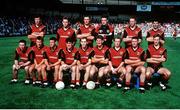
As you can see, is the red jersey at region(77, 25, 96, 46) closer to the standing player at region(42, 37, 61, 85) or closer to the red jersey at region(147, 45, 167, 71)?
the standing player at region(42, 37, 61, 85)

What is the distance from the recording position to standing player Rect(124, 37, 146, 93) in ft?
24.7

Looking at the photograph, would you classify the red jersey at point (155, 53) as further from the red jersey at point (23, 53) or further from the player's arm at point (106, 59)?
the red jersey at point (23, 53)

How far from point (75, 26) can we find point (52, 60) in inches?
1343

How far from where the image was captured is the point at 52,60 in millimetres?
8312

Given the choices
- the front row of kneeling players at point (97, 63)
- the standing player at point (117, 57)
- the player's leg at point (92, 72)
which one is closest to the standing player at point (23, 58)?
the front row of kneeling players at point (97, 63)

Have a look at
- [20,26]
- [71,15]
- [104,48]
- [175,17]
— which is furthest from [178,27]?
[104,48]

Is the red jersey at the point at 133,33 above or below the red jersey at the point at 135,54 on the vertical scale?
above

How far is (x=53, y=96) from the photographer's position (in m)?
7.09

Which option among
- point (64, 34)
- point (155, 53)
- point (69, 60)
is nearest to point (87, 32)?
point (64, 34)

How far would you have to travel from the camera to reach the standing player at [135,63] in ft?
24.7

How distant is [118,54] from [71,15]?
3997 centimetres

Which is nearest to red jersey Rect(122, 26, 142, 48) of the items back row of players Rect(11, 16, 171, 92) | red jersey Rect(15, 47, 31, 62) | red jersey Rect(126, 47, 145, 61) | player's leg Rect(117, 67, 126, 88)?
back row of players Rect(11, 16, 171, 92)

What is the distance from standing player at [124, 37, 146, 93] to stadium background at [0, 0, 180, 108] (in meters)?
0.39

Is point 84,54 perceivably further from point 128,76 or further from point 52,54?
point 128,76
